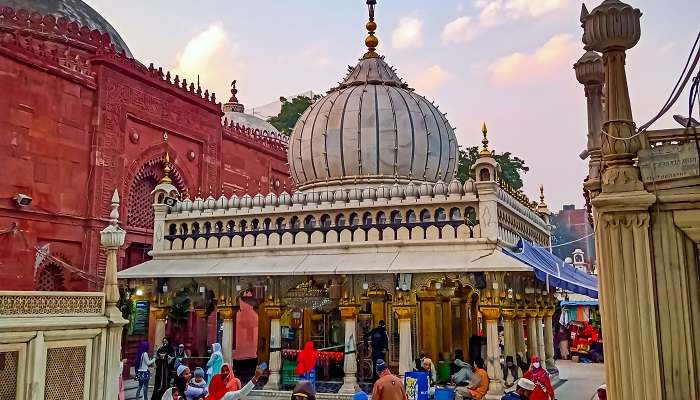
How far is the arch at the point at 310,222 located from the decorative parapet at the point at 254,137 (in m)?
9.36

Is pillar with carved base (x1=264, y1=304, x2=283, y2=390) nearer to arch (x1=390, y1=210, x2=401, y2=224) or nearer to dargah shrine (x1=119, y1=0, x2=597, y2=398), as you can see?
dargah shrine (x1=119, y1=0, x2=597, y2=398)

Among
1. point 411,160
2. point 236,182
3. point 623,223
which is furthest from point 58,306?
point 236,182

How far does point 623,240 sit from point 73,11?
1941 cm

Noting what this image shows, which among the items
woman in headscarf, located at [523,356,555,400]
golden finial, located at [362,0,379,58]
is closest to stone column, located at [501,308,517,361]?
woman in headscarf, located at [523,356,555,400]

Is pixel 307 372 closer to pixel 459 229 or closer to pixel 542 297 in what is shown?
pixel 459 229

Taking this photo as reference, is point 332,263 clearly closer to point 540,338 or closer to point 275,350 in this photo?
point 275,350

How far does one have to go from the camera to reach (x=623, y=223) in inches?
172

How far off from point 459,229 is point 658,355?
22.6 ft

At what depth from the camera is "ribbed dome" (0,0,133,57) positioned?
695 inches

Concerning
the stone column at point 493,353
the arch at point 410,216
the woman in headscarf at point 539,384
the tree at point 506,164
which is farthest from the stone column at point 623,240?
the tree at point 506,164

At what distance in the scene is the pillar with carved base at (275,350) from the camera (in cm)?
1158

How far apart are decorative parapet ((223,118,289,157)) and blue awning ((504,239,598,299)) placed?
12.1m

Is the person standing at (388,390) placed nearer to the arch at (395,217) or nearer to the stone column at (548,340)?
the arch at (395,217)

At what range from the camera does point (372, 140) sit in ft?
45.8
